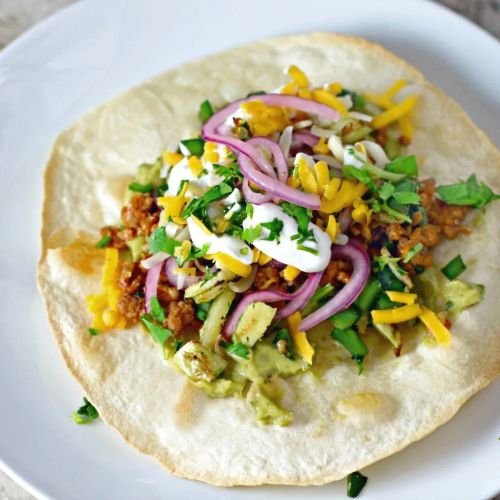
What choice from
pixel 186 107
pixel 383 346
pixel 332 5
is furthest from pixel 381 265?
pixel 332 5

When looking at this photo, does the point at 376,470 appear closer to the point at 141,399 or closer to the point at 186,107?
the point at 141,399

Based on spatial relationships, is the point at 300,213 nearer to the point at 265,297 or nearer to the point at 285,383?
the point at 265,297

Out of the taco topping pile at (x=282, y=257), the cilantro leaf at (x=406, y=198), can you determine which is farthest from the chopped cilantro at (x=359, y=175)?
the cilantro leaf at (x=406, y=198)

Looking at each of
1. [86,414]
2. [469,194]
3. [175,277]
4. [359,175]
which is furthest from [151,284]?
[469,194]

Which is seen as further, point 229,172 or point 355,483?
point 229,172

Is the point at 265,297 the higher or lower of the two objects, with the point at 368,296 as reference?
lower

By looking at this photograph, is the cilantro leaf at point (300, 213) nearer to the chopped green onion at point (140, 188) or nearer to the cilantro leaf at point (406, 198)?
the cilantro leaf at point (406, 198)
